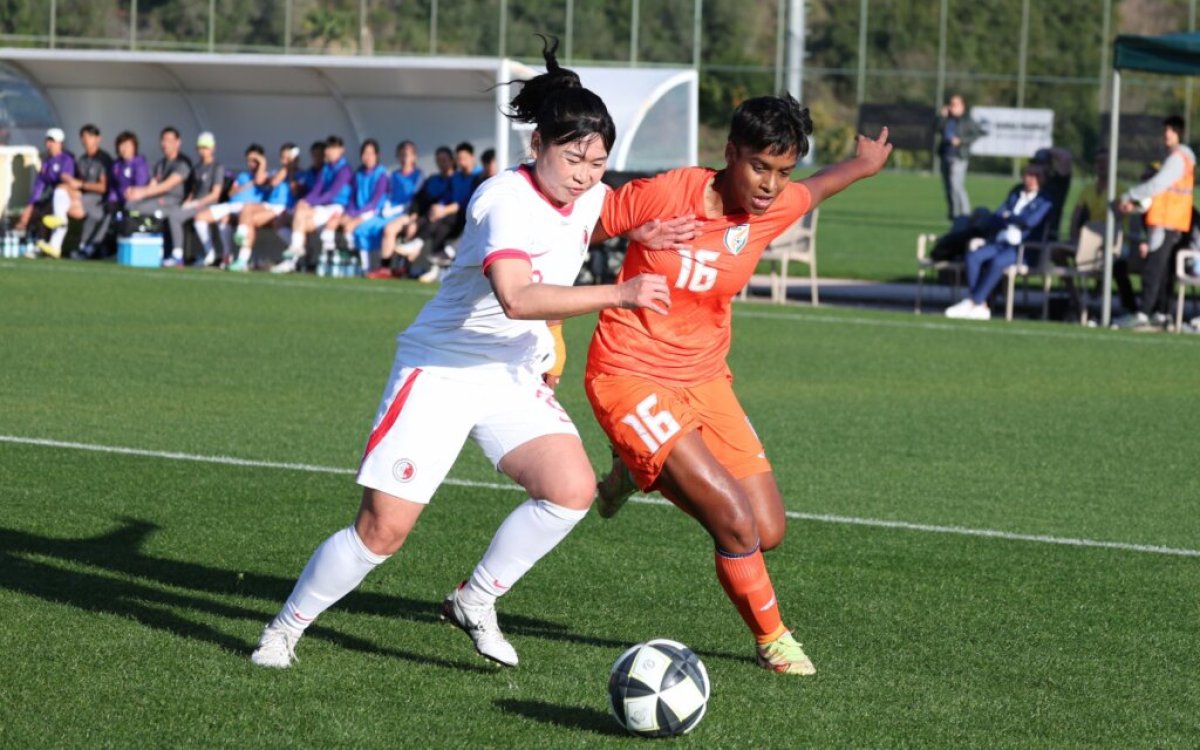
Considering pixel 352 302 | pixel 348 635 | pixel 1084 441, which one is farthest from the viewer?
pixel 352 302

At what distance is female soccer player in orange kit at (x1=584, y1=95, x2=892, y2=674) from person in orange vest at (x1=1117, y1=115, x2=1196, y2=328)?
1188 cm

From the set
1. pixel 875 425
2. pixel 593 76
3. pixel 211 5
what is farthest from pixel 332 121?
pixel 211 5

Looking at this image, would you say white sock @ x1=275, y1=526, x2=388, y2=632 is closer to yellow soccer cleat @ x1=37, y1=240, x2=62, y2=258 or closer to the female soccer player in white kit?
the female soccer player in white kit

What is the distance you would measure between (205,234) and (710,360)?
16815mm

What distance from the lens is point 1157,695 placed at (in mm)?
5277

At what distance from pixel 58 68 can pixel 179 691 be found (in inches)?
845

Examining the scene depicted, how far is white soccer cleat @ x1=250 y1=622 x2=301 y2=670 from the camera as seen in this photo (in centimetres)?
517

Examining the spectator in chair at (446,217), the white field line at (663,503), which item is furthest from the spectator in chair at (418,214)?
the white field line at (663,503)

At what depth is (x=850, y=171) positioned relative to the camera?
19.9ft

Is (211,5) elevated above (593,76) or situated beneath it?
elevated above

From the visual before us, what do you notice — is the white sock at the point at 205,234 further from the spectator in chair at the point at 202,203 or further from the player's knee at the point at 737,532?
the player's knee at the point at 737,532

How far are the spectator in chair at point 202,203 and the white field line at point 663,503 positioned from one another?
487 inches

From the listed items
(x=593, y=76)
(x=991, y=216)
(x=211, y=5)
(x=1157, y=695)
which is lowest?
(x=1157, y=695)

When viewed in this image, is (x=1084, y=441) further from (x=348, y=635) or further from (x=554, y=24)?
(x=554, y=24)
